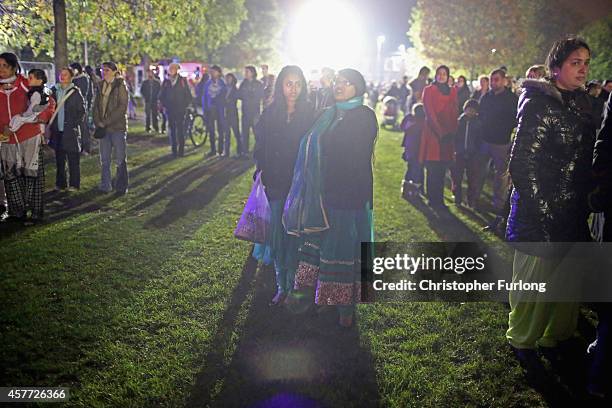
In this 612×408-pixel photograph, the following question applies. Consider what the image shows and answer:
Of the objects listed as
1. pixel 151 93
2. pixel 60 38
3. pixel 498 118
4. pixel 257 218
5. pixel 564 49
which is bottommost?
pixel 257 218

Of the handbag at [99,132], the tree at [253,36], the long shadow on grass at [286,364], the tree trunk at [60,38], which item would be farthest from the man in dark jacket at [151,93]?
the tree at [253,36]

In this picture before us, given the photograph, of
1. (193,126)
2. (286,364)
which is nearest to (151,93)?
(193,126)

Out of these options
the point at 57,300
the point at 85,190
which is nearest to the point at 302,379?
the point at 57,300

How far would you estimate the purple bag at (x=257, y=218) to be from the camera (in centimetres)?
549

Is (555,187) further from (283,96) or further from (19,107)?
(19,107)

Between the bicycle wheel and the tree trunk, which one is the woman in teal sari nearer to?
the tree trunk

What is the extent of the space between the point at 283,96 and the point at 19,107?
4111 millimetres

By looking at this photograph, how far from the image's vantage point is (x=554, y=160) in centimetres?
389

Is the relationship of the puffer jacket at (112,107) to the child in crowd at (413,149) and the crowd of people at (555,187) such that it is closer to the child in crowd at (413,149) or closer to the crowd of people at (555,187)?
the child in crowd at (413,149)

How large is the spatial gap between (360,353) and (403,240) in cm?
328

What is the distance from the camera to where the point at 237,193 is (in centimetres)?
1023

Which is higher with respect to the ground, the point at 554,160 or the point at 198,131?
the point at 198,131

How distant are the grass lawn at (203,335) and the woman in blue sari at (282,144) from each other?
577 mm

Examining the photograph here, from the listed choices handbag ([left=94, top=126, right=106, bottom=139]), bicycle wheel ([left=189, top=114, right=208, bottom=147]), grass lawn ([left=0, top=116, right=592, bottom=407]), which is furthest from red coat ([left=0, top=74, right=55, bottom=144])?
bicycle wheel ([left=189, top=114, right=208, bottom=147])
